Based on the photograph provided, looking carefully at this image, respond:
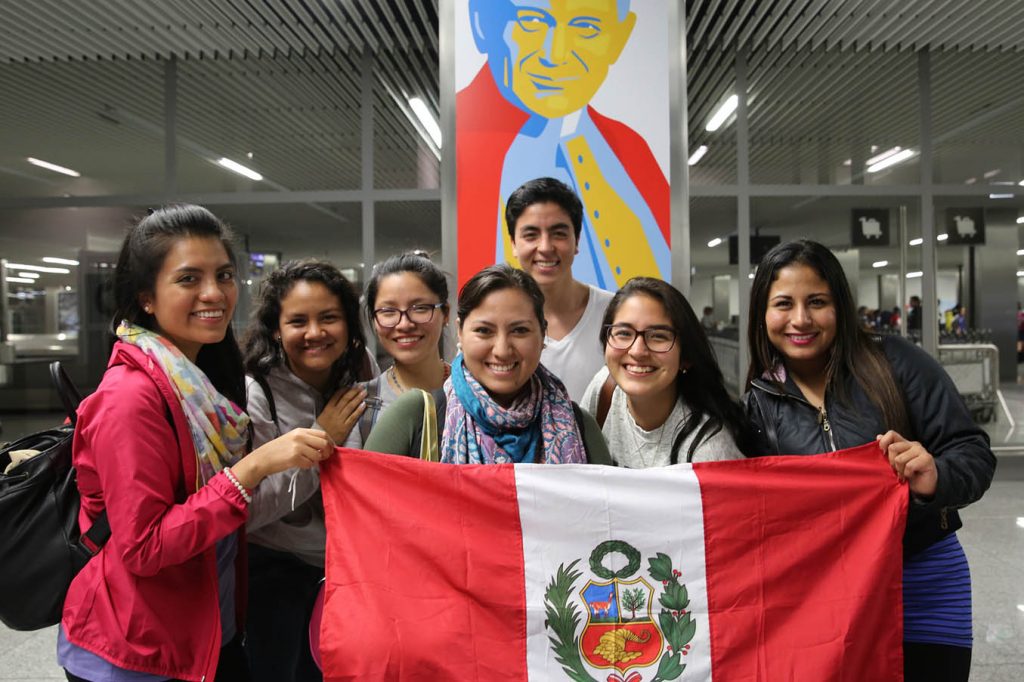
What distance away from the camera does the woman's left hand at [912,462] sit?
5.40 feet

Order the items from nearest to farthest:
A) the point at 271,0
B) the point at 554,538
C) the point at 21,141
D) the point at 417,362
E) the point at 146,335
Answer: the point at 146,335
the point at 554,538
the point at 417,362
the point at 271,0
the point at 21,141

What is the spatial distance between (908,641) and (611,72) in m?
3.29

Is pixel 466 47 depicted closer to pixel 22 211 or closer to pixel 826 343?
pixel 826 343

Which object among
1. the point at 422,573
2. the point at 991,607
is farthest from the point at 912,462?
the point at 991,607

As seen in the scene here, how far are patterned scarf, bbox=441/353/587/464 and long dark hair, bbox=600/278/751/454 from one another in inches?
11.3

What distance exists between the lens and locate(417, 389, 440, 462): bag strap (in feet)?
5.63

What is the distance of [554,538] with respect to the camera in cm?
166

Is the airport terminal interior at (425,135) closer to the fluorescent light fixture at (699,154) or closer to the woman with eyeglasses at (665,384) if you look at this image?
the fluorescent light fixture at (699,154)

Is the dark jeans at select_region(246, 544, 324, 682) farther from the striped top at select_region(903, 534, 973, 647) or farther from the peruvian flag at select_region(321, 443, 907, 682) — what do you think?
the striped top at select_region(903, 534, 973, 647)

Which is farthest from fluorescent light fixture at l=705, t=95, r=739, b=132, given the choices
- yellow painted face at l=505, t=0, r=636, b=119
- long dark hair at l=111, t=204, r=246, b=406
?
long dark hair at l=111, t=204, r=246, b=406

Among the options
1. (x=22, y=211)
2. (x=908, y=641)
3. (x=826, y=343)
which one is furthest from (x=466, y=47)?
(x=22, y=211)

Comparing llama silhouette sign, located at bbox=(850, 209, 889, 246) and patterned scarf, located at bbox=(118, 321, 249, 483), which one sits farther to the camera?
llama silhouette sign, located at bbox=(850, 209, 889, 246)

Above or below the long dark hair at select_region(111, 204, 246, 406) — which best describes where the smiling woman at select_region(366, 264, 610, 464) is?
below

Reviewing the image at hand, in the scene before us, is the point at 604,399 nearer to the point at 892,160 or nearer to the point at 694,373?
the point at 694,373
